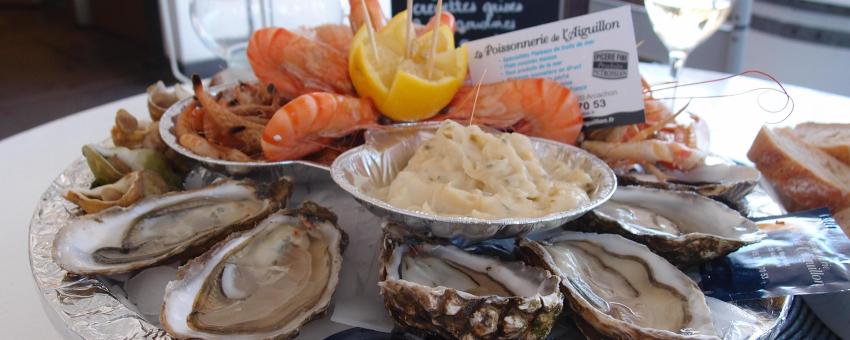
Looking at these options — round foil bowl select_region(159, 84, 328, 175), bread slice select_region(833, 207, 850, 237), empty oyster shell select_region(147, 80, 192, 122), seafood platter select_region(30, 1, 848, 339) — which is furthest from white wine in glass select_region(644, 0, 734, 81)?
empty oyster shell select_region(147, 80, 192, 122)

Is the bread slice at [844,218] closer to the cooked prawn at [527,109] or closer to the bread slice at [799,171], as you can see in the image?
the bread slice at [799,171]

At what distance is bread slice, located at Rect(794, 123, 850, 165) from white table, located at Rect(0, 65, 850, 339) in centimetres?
15

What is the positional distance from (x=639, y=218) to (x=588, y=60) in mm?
399

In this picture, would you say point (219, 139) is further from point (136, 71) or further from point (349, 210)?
point (136, 71)

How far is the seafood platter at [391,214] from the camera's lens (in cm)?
92

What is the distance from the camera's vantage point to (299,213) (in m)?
1.14

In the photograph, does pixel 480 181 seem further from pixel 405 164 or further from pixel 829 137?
pixel 829 137

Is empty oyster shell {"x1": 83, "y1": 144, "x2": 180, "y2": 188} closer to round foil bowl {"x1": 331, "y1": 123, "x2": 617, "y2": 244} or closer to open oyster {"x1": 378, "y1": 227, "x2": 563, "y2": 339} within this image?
round foil bowl {"x1": 331, "y1": 123, "x2": 617, "y2": 244}

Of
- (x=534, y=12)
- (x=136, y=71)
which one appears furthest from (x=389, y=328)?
(x=136, y=71)

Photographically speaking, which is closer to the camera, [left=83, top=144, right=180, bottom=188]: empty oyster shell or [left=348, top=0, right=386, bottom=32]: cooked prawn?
[left=83, top=144, right=180, bottom=188]: empty oyster shell

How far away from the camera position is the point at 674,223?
1210mm

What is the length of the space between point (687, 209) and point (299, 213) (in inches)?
29.1

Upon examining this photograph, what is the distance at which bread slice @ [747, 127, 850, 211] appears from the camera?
1.42 meters

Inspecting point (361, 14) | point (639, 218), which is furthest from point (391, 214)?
point (361, 14)
